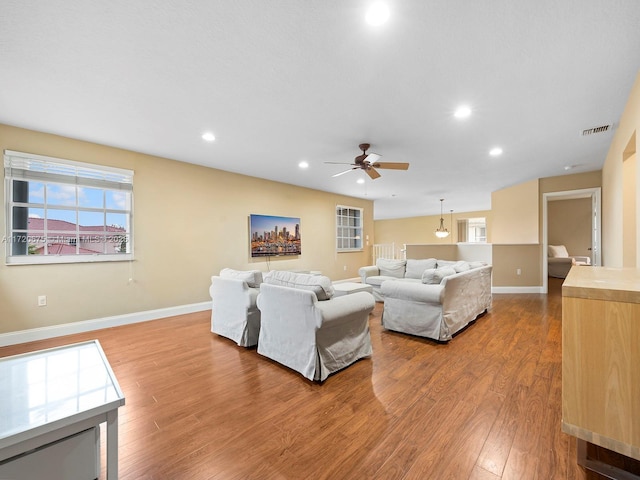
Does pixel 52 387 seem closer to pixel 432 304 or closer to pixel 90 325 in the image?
pixel 90 325

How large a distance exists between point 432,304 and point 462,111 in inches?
84.5

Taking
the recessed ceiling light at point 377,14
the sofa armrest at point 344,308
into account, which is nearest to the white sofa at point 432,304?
the sofa armrest at point 344,308

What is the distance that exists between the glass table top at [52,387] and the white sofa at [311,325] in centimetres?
131

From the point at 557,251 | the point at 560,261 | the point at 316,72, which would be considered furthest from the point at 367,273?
the point at 557,251

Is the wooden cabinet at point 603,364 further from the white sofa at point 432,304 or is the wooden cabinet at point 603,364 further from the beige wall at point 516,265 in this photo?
the beige wall at point 516,265

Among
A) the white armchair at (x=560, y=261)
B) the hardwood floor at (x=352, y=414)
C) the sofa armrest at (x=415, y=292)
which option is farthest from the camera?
the white armchair at (x=560, y=261)

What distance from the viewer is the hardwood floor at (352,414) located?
A: 1.42 meters

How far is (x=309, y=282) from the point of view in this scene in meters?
2.46

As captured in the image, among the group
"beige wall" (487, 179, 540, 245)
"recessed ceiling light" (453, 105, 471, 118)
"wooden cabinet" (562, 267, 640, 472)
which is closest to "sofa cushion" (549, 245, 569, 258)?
"beige wall" (487, 179, 540, 245)

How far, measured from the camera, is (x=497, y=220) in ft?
22.6

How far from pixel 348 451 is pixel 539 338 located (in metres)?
2.99

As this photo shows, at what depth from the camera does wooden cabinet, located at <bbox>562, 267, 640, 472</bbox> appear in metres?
1.07

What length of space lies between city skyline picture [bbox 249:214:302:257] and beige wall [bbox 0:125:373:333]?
6.0 inches

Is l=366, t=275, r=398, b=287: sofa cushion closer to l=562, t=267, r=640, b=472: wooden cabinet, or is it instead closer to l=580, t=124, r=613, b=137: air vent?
l=580, t=124, r=613, b=137: air vent
